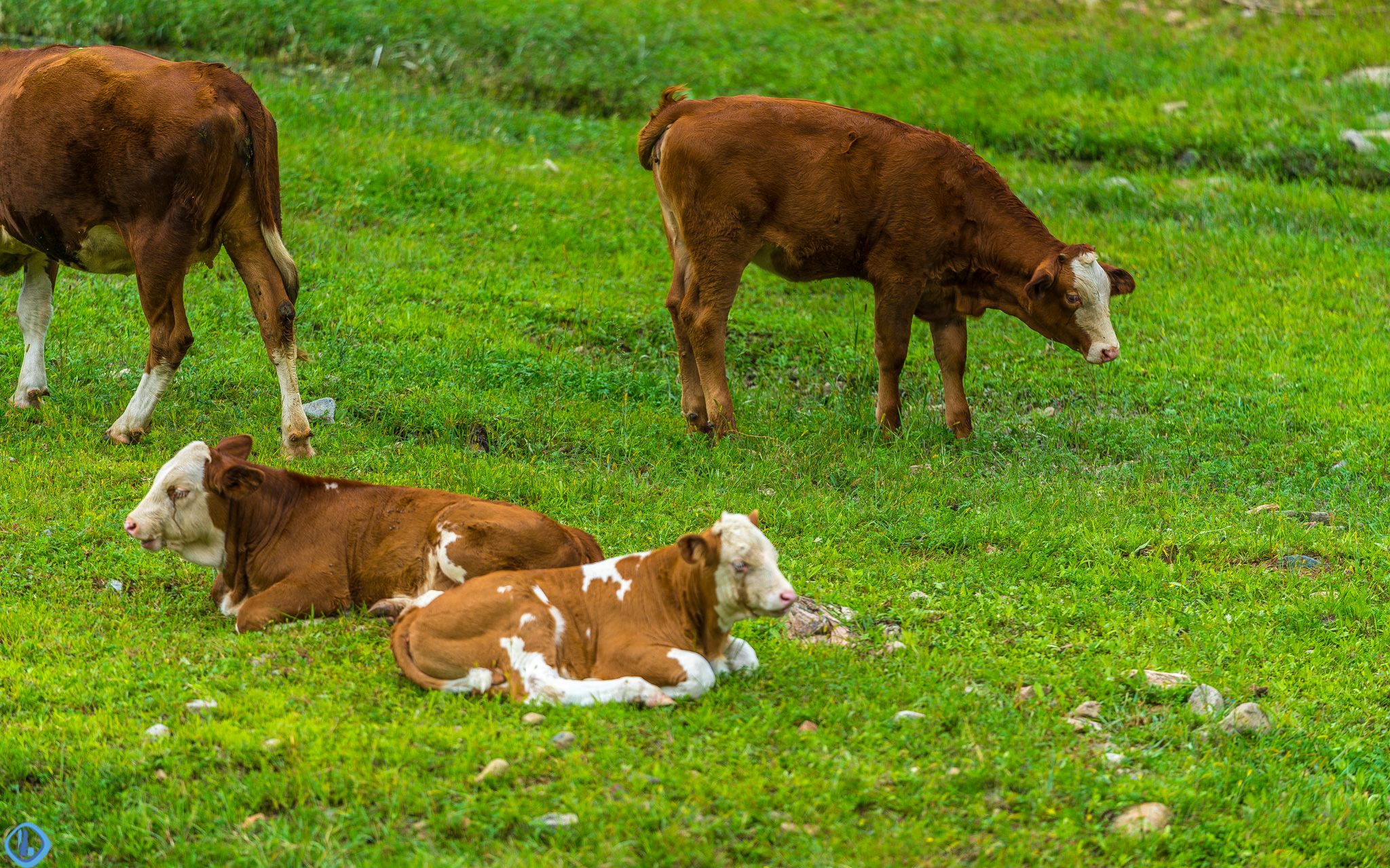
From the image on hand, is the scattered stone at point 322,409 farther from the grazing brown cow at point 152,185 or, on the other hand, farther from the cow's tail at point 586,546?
the cow's tail at point 586,546

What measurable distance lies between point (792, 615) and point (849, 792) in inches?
70.3

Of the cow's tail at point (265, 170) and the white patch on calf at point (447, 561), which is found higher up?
the cow's tail at point (265, 170)

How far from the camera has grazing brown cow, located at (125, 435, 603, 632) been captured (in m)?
6.79

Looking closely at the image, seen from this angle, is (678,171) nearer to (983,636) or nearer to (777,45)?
(983,636)

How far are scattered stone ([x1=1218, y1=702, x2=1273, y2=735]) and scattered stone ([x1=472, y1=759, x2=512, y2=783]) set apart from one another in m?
3.24

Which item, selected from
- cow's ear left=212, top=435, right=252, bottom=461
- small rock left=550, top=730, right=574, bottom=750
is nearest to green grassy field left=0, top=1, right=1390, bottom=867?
small rock left=550, top=730, right=574, bottom=750

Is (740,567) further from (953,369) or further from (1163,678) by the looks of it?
(953,369)

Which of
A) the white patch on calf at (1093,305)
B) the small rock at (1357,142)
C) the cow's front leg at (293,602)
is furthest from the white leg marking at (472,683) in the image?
the small rock at (1357,142)

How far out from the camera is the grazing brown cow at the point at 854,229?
10336 millimetres

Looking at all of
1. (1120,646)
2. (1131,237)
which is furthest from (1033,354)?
(1120,646)

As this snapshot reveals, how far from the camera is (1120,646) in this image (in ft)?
22.9

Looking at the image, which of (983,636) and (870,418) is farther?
(870,418)

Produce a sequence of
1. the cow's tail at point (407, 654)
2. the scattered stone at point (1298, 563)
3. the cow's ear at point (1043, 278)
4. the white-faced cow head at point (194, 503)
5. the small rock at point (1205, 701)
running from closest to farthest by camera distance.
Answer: the cow's tail at point (407, 654) < the small rock at point (1205, 701) < the white-faced cow head at point (194, 503) < the scattered stone at point (1298, 563) < the cow's ear at point (1043, 278)

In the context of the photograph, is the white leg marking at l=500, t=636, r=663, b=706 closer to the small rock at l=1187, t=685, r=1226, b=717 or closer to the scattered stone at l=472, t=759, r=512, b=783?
the scattered stone at l=472, t=759, r=512, b=783
